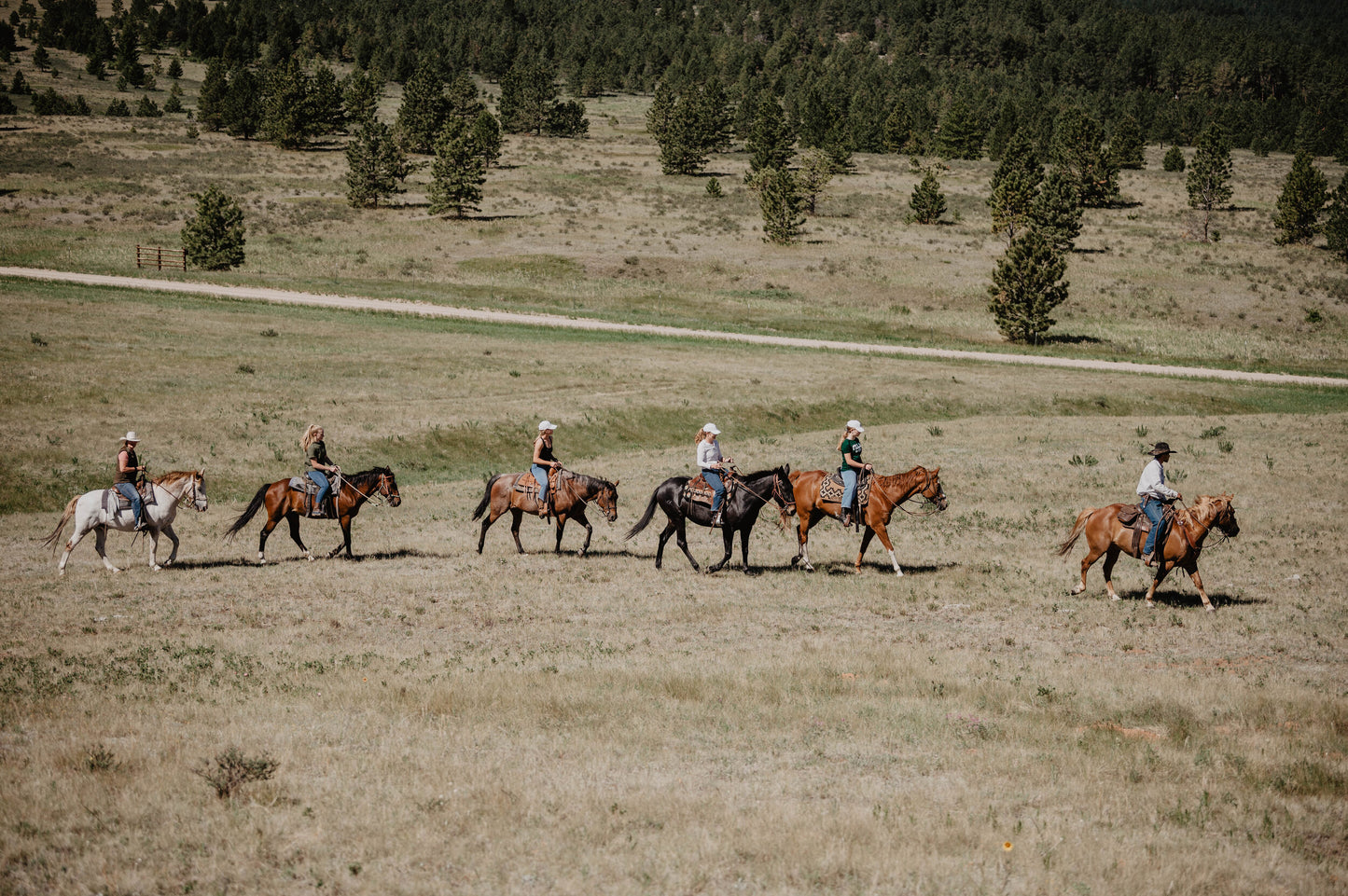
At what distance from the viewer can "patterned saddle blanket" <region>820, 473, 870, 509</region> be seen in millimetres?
21516

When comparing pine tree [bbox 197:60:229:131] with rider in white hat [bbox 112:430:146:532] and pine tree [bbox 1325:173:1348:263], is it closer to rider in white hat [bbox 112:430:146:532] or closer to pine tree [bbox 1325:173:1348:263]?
pine tree [bbox 1325:173:1348:263]

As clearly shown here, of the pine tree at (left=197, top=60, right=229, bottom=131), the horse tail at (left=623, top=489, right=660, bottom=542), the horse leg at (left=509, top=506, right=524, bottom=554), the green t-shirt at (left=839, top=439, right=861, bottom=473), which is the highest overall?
the pine tree at (left=197, top=60, right=229, bottom=131)

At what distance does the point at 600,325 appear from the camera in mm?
59875

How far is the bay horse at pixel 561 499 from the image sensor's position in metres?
22.7

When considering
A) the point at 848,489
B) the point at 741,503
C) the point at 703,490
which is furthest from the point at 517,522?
the point at 848,489

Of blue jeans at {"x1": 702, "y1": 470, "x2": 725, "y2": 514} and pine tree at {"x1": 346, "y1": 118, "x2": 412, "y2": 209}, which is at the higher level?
pine tree at {"x1": 346, "y1": 118, "x2": 412, "y2": 209}

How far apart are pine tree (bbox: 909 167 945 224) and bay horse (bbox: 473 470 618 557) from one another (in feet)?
302

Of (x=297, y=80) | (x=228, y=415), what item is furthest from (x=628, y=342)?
(x=297, y=80)

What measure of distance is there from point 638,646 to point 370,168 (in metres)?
93.1

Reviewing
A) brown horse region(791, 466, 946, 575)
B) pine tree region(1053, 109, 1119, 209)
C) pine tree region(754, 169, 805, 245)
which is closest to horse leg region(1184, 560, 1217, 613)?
brown horse region(791, 466, 946, 575)

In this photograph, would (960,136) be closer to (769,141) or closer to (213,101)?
(769,141)

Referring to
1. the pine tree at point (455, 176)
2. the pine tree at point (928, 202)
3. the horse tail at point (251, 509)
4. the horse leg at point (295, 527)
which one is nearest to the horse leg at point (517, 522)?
the horse leg at point (295, 527)

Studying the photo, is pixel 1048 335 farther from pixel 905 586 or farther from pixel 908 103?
A: pixel 908 103

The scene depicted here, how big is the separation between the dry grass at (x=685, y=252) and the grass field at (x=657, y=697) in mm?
37284
